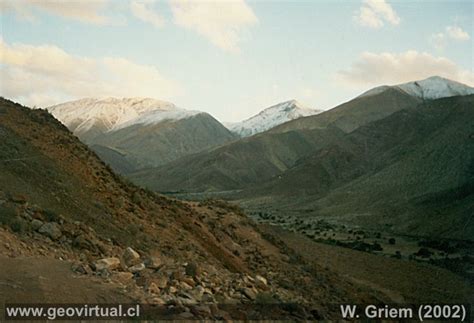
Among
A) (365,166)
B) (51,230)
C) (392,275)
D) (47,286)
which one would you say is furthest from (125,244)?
(365,166)

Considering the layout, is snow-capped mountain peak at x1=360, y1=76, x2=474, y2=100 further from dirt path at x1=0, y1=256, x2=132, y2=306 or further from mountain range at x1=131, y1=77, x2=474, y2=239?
dirt path at x1=0, y1=256, x2=132, y2=306

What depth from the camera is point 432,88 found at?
184875 millimetres

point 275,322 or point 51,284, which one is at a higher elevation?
point 51,284

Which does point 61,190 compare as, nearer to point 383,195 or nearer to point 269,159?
point 383,195

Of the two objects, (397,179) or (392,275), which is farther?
(397,179)

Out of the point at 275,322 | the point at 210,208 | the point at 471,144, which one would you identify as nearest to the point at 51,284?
the point at 275,322

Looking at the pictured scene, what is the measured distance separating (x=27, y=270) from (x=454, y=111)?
277 feet

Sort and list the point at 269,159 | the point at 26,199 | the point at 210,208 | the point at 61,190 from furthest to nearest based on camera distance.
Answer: the point at 269,159 < the point at 210,208 < the point at 61,190 < the point at 26,199

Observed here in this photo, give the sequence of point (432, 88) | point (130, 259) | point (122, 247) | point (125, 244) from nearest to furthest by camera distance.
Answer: point (130, 259), point (122, 247), point (125, 244), point (432, 88)

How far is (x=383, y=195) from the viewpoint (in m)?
68.3

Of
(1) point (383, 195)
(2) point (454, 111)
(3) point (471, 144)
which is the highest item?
(2) point (454, 111)

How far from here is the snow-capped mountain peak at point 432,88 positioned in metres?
174

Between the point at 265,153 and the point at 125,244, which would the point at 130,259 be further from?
the point at 265,153

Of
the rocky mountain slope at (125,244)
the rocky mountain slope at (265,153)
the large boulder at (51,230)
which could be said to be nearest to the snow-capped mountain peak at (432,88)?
the rocky mountain slope at (265,153)
